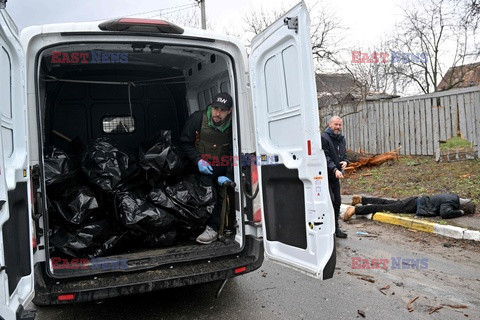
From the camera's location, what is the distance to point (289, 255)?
3.35 metres

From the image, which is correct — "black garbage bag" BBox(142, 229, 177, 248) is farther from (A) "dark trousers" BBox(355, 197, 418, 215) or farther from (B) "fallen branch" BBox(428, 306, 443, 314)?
(A) "dark trousers" BBox(355, 197, 418, 215)

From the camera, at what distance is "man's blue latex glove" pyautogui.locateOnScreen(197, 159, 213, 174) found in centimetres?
426

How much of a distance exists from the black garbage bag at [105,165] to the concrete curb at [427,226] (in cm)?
436

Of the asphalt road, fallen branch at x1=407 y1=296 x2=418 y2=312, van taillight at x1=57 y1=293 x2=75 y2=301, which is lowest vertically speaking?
fallen branch at x1=407 y1=296 x2=418 y2=312

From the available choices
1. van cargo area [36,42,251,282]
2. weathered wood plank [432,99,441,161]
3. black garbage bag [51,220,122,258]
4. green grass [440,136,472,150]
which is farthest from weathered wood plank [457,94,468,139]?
black garbage bag [51,220,122,258]

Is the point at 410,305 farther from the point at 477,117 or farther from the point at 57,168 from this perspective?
the point at 477,117

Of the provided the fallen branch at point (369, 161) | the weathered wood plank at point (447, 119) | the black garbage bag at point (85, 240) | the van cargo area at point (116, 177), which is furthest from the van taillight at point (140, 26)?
the weathered wood plank at point (447, 119)

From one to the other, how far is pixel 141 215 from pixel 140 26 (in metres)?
1.72

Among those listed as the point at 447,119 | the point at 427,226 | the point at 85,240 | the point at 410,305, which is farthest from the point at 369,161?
the point at 85,240

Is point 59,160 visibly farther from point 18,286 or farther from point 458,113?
point 458,113

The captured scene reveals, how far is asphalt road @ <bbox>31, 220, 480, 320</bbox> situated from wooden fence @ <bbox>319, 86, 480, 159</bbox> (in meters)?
6.59

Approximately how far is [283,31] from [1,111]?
2.02 metres

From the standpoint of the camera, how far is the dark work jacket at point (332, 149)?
5.57 m

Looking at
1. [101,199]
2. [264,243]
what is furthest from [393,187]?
[101,199]
